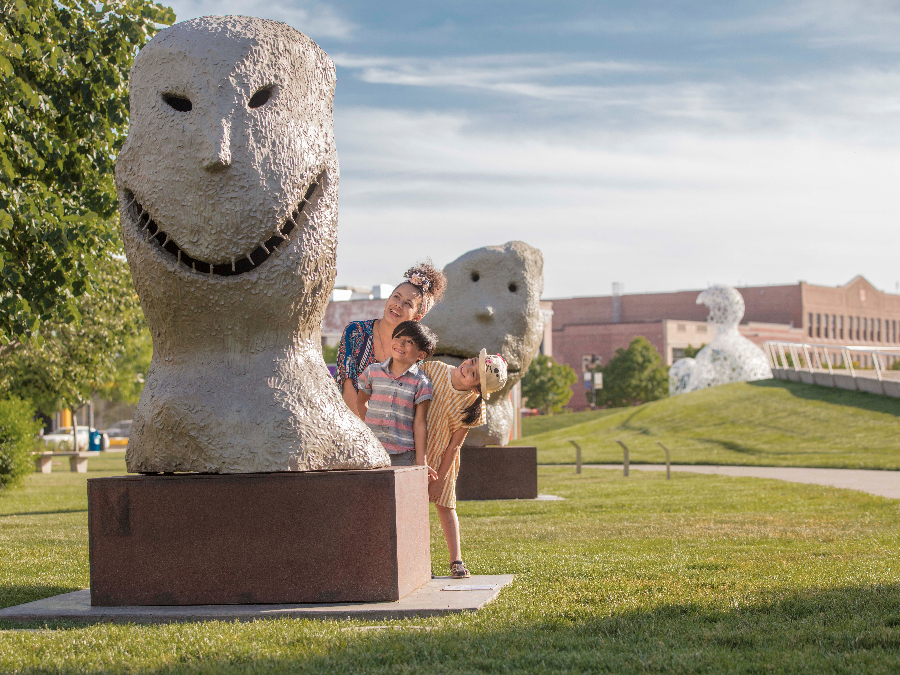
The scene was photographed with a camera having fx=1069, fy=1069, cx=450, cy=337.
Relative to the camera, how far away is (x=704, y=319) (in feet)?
281

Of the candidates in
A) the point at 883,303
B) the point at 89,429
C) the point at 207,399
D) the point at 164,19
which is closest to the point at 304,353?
the point at 207,399

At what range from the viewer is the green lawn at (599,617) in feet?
14.6

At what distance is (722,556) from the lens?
7.96m

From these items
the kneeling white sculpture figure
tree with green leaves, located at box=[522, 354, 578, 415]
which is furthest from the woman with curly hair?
tree with green leaves, located at box=[522, 354, 578, 415]

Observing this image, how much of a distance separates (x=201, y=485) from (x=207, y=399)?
49 cm

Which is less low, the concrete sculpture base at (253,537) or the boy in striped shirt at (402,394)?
the boy in striped shirt at (402,394)

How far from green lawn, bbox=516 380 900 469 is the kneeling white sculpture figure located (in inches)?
228

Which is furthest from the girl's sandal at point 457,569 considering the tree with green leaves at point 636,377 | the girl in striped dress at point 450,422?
the tree with green leaves at point 636,377

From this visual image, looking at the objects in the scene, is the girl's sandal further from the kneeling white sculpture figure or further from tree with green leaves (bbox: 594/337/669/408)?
tree with green leaves (bbox: 594/337/669/408)

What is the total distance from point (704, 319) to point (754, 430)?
56.8 meters

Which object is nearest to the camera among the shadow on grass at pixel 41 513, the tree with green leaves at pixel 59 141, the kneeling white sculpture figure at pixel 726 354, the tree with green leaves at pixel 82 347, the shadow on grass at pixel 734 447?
the tree with green leaves at pixel 59 141

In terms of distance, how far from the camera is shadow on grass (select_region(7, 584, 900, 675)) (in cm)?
435

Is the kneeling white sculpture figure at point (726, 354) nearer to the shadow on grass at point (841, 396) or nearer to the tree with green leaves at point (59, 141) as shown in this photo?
the shadow on grass at point (841, 396)

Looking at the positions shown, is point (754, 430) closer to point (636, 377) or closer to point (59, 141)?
point (59, 141)
